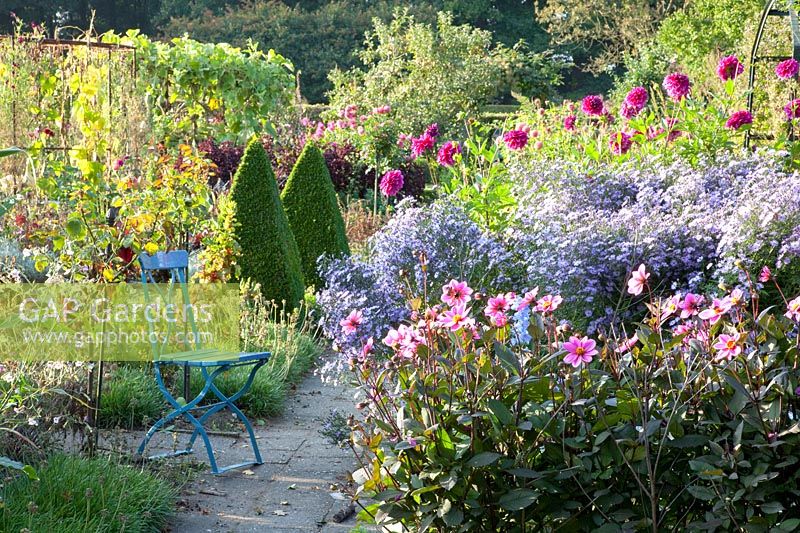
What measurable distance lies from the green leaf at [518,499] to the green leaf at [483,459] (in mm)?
95

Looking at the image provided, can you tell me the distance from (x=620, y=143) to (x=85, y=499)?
393cm

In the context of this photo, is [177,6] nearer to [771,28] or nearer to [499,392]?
[771,28]

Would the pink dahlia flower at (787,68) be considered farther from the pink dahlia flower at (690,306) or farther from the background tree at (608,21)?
the background tree at (608,21)

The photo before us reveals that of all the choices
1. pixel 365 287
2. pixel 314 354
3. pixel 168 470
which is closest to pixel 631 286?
pixel 168 470

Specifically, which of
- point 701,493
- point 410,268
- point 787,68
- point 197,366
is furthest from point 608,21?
point 701,493

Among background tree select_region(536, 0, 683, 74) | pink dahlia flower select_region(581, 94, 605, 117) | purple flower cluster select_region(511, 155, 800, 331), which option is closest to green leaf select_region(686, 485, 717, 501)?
purple flower cluster select_region(511, 155, 800, 331)

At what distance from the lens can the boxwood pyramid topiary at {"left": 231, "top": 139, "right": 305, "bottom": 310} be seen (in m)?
6.41

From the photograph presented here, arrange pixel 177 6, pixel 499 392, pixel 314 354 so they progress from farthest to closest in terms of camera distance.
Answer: pixel 177 6 → pixel 314 354 → pixel 499 392

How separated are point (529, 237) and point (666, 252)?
68 cm

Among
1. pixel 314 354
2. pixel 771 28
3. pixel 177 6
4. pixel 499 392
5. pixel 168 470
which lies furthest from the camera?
pixel 177 6

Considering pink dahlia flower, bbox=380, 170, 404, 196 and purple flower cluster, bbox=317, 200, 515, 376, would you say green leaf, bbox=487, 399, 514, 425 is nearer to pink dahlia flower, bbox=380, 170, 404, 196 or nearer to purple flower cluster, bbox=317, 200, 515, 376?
purple flower cluster, bbox=317, 200, 515, 376

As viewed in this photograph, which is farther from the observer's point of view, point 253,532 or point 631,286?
point 253,532

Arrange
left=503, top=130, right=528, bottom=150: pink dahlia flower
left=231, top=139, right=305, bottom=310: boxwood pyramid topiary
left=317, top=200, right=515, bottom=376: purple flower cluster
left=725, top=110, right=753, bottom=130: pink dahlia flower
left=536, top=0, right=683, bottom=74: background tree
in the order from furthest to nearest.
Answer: left=536, top=0, right=683, bottom=74: background tree
left=231, top=139, right=305, bottom=310: boxwood pyramid topiary
left=503, top=130, right=528, bottom=150: pink dahlia flower
left=725, top=110, right=753, bottom=130: pink dahlia flower
left=317, top=200, right=515, bottom=376: purple flower cluster

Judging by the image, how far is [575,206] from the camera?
17.0 feet
